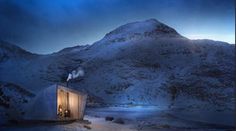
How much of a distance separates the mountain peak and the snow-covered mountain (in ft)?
3.98

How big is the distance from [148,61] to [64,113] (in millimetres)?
79306

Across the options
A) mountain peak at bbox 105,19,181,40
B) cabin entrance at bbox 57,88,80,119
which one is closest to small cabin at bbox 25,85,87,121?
cabin entrance at bbox 57,88,80,119

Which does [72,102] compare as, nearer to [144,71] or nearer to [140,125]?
[140,125]

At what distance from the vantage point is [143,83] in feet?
287

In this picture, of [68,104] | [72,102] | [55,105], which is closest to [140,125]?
[72,102]

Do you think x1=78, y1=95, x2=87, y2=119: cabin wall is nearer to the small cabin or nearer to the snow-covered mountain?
the small cabin

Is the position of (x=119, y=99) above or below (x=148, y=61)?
below

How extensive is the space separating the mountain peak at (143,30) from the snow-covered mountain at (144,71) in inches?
47.8

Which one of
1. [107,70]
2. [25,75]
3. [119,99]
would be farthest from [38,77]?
[119,99]

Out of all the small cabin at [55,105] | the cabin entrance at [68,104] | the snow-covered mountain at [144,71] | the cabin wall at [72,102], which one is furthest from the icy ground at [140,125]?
the snow-covered mountain at [144,71]

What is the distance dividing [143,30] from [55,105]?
12980 centimetres

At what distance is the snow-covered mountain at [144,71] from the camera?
3182 inches

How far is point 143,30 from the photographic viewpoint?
15475cm

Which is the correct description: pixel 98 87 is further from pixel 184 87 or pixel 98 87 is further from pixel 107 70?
pixel 184 87
